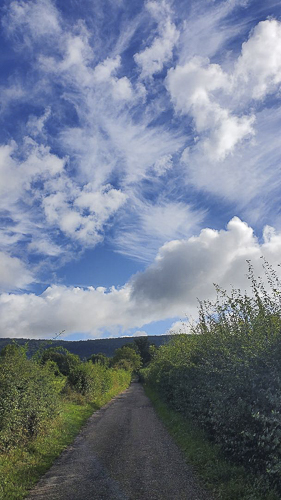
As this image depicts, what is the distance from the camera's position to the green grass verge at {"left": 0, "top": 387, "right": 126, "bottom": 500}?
8.81 meters

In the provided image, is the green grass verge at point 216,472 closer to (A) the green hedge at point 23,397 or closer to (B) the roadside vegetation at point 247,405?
(B) the roadside vegetation at point 247,405

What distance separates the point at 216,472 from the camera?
9000 mm

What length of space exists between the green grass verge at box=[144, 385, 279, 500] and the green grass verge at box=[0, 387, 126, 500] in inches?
182

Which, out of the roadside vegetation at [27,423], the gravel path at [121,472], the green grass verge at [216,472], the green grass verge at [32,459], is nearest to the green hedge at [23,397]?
the roadside vegetation at [27,423]

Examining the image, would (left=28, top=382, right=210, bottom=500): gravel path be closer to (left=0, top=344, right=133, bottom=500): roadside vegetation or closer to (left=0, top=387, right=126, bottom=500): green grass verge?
(left=0, top=387, right=126, bottom=500): green grass verge

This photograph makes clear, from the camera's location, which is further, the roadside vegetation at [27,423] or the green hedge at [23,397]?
the green hedge at [23,397]

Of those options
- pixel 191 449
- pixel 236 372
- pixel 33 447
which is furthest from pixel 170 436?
pixel 236 372

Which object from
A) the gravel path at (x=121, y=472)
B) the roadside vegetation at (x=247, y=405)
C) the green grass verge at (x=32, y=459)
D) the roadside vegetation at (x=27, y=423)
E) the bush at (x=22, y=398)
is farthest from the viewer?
the bush at (x=22, y=398)

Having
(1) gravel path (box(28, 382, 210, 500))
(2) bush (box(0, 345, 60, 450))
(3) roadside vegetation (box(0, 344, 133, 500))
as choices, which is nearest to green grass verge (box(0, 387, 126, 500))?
(3) roadside vegetation (box(0, 344, 133, 500))

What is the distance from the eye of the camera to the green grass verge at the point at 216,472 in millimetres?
7473

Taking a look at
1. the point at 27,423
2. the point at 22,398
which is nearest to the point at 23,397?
the point at 22,398

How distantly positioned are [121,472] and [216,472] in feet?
9.28

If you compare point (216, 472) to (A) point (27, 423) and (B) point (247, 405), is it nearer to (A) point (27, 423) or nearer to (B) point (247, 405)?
(B) point (247, 405)

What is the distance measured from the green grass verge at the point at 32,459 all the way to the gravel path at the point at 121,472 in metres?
0.30
